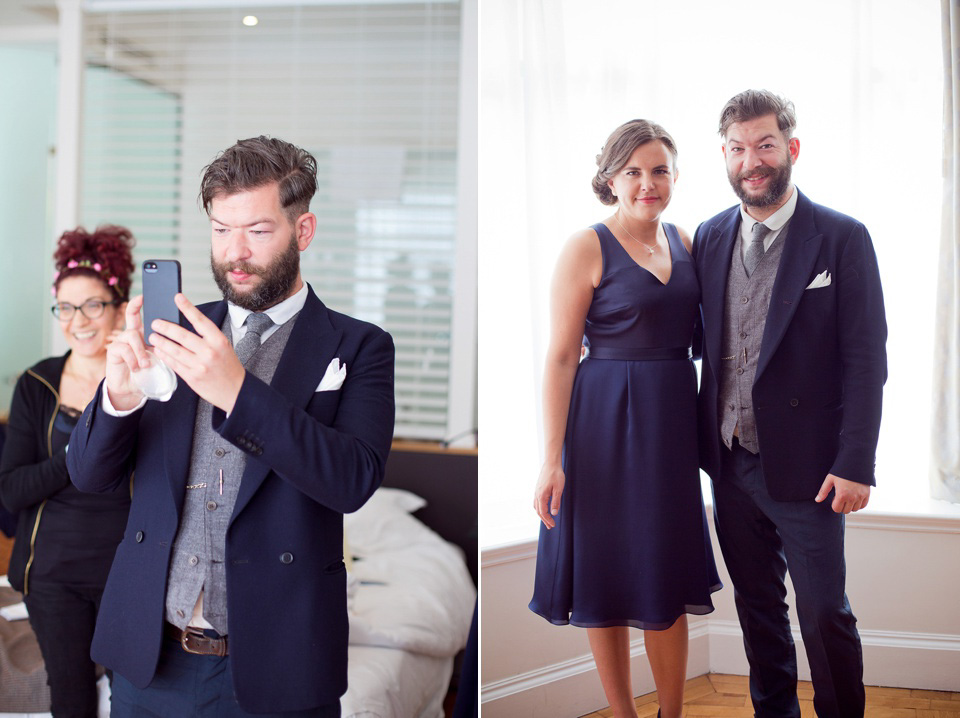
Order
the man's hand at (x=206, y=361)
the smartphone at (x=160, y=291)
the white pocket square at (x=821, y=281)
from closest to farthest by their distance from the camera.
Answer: the man's hand at (x=206, y=361) → the smartphone at (x=160, y=291) → the white pocket square at (x=821, y=281)

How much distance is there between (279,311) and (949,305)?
47.0 inches

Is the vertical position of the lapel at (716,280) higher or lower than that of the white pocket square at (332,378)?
higher

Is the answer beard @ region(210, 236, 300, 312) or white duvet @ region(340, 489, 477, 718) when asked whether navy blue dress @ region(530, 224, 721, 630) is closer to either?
beard @ region(210, 236, 300, 312)

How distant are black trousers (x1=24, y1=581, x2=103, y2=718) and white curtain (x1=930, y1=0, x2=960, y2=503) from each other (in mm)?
1871

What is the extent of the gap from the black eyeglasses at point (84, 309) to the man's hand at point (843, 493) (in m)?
1.85

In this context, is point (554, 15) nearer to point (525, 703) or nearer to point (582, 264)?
point (582, 264)

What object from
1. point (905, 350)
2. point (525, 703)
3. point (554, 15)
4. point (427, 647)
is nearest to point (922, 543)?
point (905, 350)

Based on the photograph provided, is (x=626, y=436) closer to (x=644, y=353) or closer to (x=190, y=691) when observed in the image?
(x=644, y=353)

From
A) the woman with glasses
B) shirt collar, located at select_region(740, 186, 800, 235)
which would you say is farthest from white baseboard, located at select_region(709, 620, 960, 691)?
the woman with glasses

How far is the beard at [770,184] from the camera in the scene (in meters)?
1.46

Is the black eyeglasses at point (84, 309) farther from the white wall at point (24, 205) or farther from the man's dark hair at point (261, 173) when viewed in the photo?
the white wall at point (24, 205)

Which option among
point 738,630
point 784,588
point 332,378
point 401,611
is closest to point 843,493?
point 784,588

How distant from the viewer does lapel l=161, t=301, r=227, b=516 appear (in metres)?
1.33

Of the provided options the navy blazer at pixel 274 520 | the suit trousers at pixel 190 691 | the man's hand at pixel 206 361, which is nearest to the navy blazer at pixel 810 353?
the navy blazer at pixel 274 520
